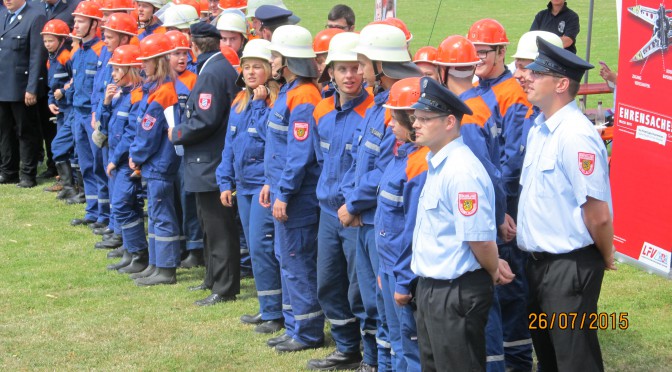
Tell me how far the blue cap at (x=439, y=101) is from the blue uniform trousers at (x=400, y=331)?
114 cm

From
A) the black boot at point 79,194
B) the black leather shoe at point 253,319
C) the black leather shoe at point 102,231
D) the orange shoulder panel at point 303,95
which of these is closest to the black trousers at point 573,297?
the orange shoulder panel at point 303,95

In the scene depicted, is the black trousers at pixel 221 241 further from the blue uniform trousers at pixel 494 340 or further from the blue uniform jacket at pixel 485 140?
the blue uniform trousers at pixel 494 340

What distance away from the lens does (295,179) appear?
740cm

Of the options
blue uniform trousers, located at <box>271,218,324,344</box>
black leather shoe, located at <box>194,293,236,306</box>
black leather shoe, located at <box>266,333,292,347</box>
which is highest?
blue uniform trousers, located at <box>271,218,324,344</box>

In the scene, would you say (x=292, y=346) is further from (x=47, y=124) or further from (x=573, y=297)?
(x=47, y=124)

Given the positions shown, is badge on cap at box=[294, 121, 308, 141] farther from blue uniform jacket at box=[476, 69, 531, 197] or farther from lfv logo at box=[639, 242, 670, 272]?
lfv logo at box=[639, 242, 670, 272]

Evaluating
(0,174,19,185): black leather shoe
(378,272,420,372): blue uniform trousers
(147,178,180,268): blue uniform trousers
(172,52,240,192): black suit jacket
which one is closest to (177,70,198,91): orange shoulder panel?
(172,52,240,192): black suit jacket

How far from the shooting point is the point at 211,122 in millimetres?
8797

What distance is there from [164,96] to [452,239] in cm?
489

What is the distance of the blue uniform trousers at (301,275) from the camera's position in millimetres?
7680

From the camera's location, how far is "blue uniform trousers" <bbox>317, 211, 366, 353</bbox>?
274 inches

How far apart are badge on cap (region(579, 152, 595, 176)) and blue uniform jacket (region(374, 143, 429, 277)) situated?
2.78 ft

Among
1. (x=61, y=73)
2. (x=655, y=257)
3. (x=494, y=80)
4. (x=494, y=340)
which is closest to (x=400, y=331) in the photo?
(x=494, y=340)
